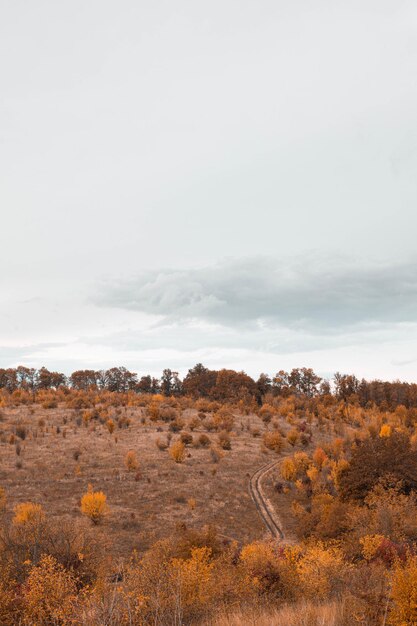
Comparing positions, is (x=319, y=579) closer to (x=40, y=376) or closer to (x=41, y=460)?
(x=41, y=460)

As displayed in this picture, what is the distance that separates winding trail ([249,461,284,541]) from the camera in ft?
105

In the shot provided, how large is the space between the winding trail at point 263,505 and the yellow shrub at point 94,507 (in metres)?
12.2

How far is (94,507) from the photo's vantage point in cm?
2830

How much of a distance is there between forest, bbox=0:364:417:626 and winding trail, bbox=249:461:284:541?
19 cm

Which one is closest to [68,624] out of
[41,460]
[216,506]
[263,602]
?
[263,602]

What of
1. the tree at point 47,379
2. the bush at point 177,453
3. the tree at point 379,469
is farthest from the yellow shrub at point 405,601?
the tree at point 47,379

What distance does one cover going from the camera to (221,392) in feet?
318

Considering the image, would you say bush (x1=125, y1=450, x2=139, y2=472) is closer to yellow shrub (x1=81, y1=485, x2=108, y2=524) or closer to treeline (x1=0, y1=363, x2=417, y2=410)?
yellow shrub (x1=81, y1=485, x2=108, y2=524)

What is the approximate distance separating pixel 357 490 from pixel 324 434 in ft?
89.3

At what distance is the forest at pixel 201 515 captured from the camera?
38.4ft

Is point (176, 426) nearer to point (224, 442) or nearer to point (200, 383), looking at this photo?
point (224, 442)

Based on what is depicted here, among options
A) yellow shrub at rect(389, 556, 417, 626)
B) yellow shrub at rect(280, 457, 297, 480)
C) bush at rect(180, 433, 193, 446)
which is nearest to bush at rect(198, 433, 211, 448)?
bush at rect(180, 433, 193, 446)

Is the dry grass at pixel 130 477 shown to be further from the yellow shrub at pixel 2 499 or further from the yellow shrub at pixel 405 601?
the yellow shrub at pixel 405 601

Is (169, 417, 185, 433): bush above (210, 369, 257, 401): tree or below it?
below
